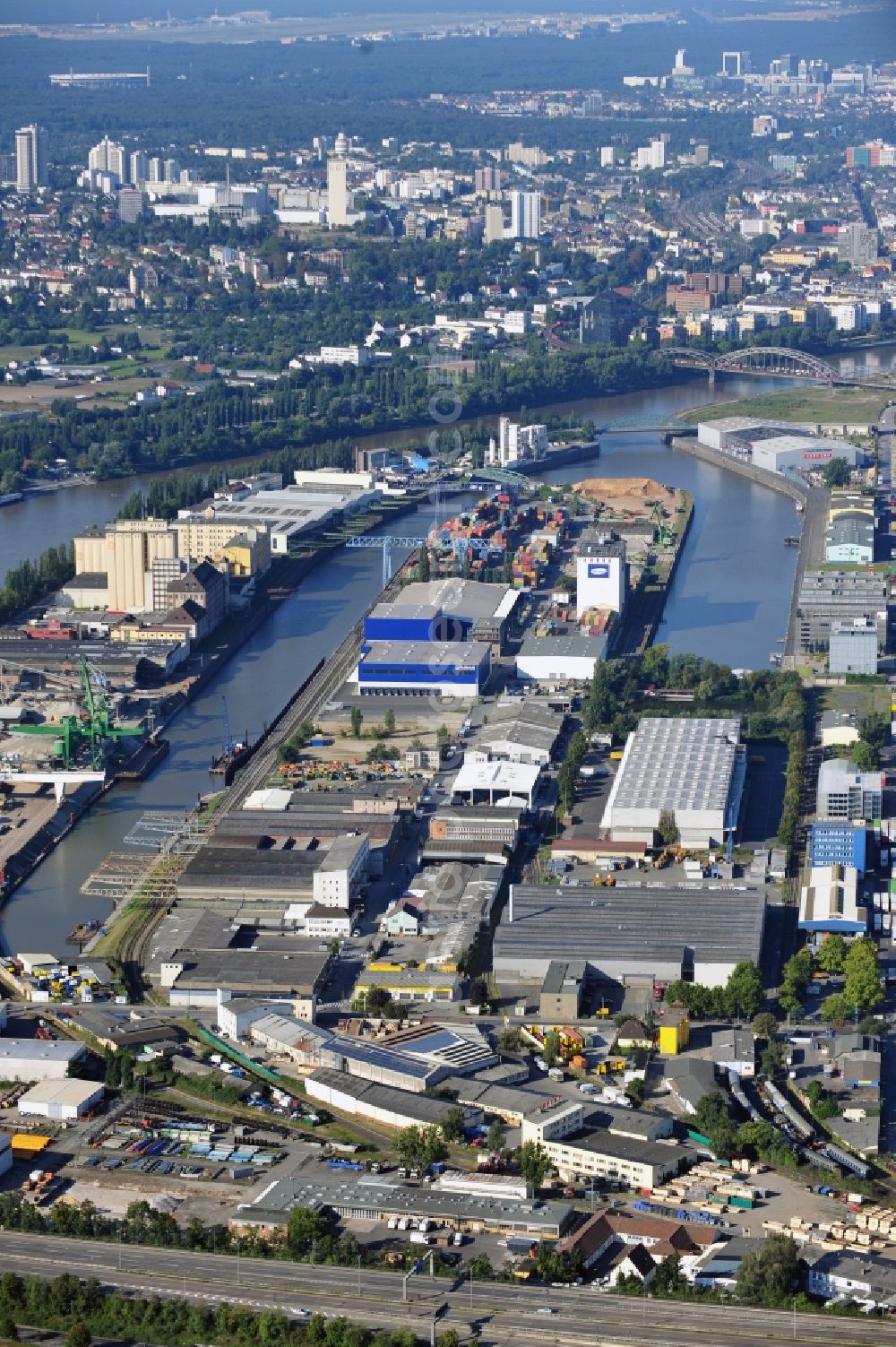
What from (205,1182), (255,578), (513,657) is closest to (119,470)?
(255,578)

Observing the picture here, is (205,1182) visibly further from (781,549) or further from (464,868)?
(781,549)

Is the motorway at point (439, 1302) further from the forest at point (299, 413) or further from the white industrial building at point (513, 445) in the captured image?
the white industrial building at point (513, 445)

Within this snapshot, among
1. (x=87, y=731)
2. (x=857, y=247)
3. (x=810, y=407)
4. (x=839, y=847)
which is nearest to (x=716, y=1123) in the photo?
(x=839, y=847)

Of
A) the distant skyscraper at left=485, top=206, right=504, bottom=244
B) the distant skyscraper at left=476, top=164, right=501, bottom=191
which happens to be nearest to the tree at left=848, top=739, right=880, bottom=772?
Result: the distant skyscraper at left=485, top=206, right=504, bottom=244

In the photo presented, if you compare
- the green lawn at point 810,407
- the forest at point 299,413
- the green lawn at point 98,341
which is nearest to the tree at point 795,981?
the forest at point 299,413

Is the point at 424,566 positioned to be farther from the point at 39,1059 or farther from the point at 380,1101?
the point at 380,1101

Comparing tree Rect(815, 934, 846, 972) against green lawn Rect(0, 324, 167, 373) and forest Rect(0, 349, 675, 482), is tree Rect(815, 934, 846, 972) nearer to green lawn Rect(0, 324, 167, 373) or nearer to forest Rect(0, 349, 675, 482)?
forest Rect(0, 349, 675, 482)
